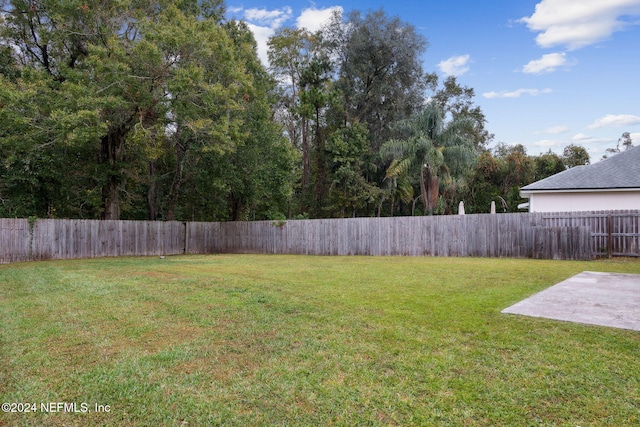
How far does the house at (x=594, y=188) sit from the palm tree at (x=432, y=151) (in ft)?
13.6

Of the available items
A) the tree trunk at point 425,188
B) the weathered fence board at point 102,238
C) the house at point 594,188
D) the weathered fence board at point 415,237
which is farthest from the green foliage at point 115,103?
the house at point 594,188

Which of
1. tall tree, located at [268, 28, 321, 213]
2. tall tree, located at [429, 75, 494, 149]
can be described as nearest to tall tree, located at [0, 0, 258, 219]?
tall tree, located at [268, 28, 321, 213]

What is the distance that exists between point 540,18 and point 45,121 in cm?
1633

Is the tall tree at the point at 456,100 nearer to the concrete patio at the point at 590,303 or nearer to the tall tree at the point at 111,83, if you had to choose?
the tall tree at the point at 111,83

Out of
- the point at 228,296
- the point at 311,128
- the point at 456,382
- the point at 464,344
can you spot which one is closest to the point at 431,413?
the point at 456,382

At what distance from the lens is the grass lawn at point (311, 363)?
2092 mm

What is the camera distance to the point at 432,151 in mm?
17688

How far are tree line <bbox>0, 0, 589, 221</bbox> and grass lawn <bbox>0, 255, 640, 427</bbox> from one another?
32.6ft

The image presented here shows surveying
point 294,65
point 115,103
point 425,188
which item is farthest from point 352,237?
point 294,65

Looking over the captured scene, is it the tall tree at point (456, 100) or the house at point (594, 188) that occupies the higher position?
the tall tree at point (456, 100)

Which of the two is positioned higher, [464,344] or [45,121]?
[45,121]

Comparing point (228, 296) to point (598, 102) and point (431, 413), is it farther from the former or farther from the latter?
point (598, 102)

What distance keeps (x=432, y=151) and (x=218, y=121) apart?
976 centimetres

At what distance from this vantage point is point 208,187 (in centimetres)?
1931
